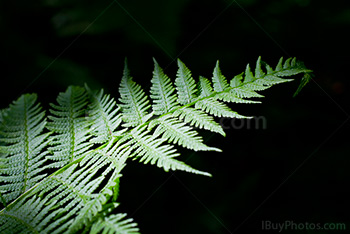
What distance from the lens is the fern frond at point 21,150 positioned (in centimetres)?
112

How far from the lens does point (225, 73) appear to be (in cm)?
262

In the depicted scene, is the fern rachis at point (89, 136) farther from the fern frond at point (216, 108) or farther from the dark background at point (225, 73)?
the dark background at point (225, 73)

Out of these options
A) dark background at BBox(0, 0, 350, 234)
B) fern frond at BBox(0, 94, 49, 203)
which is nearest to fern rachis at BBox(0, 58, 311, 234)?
fern frond at BBox(0, 94, 49, 203)

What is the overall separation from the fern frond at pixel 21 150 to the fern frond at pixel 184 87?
55 centimetres

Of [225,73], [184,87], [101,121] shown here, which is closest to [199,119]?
[184,87]

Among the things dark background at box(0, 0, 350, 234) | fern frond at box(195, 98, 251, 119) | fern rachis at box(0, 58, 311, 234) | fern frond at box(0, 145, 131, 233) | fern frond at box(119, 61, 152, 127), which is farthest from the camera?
dark background at box(0, 0, 350, 234)

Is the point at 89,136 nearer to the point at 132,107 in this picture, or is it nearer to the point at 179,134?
the point at 132,107

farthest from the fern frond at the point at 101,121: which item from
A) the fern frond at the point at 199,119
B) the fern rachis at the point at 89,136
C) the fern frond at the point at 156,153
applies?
the fern frond at the point at 199,119

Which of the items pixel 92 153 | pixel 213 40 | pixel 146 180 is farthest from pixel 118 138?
pixel 213 40

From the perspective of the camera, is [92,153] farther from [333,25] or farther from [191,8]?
→ [333,25]

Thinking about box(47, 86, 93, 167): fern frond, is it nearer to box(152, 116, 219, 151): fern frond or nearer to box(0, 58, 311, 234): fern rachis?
box(0, 58, 311, 234): fern rachis

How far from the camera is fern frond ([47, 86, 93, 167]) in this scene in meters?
1.15

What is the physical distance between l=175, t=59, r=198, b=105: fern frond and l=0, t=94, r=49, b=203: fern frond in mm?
547

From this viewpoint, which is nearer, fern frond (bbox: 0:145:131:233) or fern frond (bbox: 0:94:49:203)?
fern frond (bbox: 0:145:131:233)
